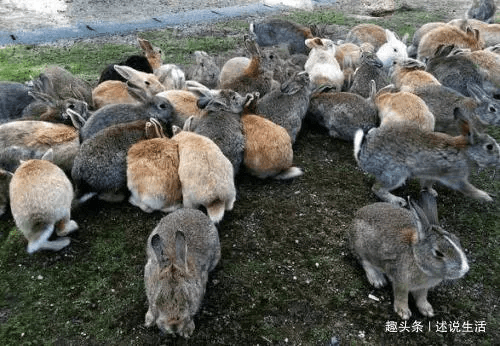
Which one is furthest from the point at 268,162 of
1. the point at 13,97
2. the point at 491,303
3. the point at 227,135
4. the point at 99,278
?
the point at 13,97

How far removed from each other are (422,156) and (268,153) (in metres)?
1.21

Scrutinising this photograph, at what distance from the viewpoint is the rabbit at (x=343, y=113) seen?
4.52 meters

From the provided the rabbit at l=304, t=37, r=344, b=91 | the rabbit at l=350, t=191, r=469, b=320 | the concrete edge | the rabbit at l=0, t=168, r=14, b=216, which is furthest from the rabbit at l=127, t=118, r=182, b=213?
the concrete edge

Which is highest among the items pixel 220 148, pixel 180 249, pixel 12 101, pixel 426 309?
pixel 180 249

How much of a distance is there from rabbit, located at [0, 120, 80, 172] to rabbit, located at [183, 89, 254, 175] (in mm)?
1010

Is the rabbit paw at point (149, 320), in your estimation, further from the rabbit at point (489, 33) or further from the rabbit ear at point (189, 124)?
the rabbit at point (489, 33)

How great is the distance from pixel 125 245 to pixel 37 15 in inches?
298

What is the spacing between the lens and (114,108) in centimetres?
427

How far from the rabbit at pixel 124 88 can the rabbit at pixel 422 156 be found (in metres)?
2.34

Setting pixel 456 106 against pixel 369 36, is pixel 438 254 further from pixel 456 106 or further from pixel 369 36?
pixel 369 36

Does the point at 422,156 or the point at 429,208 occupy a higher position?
the point at 429,208

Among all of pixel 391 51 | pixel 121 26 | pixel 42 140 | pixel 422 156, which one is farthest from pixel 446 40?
pixel 121 26

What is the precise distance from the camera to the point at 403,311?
2.76m

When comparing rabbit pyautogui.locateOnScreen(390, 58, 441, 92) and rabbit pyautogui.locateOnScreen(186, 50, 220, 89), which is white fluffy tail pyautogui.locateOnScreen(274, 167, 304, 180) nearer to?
rabbit pyautogui.locateOnScreen(390, 58, 441, 92)
